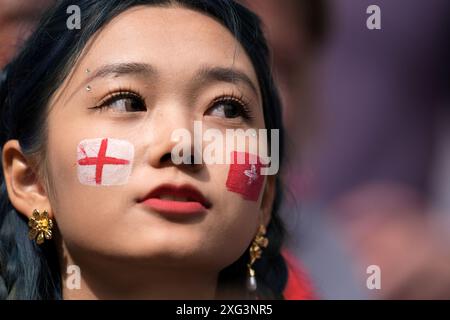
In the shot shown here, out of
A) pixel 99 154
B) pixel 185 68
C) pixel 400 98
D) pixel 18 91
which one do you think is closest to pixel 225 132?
pixel 185 68

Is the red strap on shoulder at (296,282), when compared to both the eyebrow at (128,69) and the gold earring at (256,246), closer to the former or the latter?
the gold earring at (256,246)

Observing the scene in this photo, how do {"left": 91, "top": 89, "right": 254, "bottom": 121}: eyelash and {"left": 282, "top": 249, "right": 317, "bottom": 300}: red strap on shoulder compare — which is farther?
{"left": 282, "top": 249, "right": 317, "bottom": 300}: red strap on shoulder

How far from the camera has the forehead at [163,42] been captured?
210 centimetres

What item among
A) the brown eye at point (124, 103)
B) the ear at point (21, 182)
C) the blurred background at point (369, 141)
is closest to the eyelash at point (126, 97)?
the brown eye at point (124, 103)

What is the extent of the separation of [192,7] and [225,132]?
17.1 inches

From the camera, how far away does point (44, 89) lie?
2301 mm

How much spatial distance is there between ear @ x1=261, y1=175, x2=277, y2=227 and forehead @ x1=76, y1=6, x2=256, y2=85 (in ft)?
1.59

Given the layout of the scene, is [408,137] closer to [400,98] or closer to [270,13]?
[400,98]

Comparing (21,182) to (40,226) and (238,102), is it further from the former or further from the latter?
(238,102)

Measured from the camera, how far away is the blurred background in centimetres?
Result: 329

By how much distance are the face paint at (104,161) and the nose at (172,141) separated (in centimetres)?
9

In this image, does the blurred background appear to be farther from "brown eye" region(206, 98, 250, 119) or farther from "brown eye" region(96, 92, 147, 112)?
"brown eye" region(96, 92, 147, 112)

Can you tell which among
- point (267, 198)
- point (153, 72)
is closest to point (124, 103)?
point (153, 72)

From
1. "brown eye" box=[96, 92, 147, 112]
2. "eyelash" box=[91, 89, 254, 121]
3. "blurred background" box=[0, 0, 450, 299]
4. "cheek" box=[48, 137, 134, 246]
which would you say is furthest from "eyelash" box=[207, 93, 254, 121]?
"blurred background" box=[0, 0, 450, 299]
